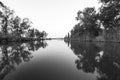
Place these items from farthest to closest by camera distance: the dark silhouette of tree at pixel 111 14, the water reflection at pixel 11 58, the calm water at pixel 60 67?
1. the dark silhouette of tree at pixel 111 14
2. the water reflection at pixel 11 58
3. the calm water at pixel 60 67

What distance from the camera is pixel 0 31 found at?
3466 cm

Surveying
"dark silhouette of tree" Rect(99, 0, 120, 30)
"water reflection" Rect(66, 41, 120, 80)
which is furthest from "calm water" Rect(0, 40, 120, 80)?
"dark silhouette of tree" Rect(99, 0, 120, 30)

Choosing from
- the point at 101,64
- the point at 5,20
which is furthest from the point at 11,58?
the point at 5,20

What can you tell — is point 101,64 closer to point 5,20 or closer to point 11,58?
point 11,58

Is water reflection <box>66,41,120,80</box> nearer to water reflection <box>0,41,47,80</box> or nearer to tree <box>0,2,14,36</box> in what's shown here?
water reflection <box>0,41,47,80</box>

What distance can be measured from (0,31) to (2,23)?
3.99 meters

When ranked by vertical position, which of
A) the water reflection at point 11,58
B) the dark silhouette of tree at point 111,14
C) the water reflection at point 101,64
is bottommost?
the water reflection at point 11,58

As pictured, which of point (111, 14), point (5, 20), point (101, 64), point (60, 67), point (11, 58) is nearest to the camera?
point (60, 67)

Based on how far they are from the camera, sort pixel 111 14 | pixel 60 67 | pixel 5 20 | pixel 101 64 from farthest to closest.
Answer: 1. pixel 5 20
2. pixel 111 14
3. pixel 101 64
4. pixel 60 67

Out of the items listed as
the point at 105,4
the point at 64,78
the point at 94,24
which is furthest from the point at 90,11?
the point at 64,78

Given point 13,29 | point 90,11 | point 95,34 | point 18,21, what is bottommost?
point 95,34

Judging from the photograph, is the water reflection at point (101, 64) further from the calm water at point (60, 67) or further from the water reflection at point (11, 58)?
the water reflection at point (11, 58)

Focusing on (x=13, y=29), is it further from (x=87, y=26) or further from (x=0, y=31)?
(x=87, y=26)

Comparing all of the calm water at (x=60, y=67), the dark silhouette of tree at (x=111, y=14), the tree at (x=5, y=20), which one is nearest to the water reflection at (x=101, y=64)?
the calm water at (x=60, y=67)
